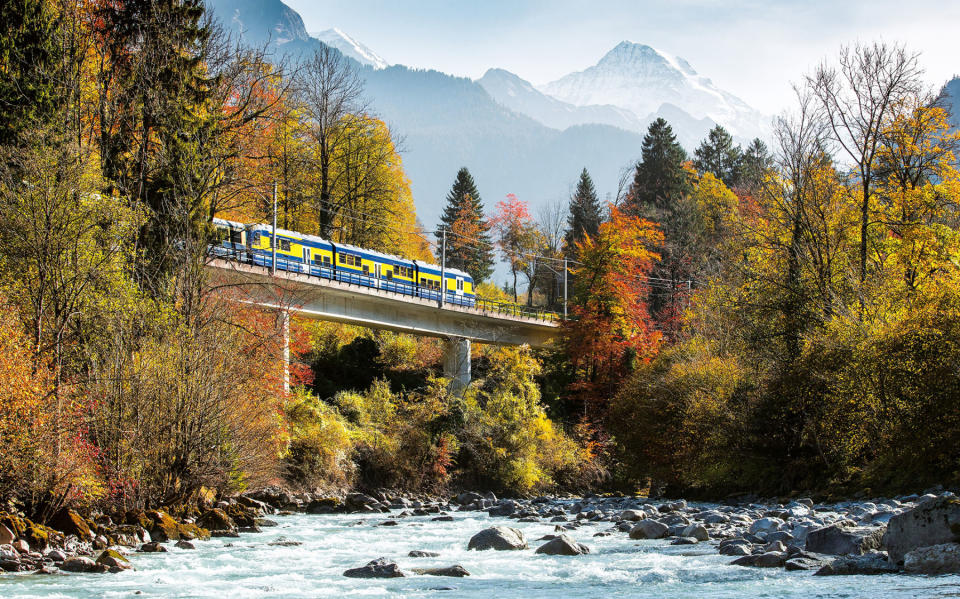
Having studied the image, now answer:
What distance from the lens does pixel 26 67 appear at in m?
21.4

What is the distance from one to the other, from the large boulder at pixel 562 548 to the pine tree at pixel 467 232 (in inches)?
2270

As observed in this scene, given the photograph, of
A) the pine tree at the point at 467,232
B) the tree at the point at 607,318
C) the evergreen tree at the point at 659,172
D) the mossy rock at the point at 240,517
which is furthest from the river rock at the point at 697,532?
the pine tree at the point at 467,232

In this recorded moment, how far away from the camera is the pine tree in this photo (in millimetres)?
75125

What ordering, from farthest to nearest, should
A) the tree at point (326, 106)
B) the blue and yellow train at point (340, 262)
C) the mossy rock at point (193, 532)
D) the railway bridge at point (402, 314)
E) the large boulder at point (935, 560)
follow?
the tree at point (326, 106) → the blue and yellow train at point (340, 262) → the railway bridge at point (402, 314) → the mossy rock at point (193, 532) → the large boulder at point (935, 560)

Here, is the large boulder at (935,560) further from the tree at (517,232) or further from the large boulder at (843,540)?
the tree at (517,232)

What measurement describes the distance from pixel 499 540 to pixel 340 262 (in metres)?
27.5

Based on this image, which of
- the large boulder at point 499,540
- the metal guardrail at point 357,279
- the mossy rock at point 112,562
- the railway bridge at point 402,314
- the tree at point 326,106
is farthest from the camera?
the tree at point 326,106

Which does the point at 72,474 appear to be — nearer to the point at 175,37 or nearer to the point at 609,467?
the point at 175,37

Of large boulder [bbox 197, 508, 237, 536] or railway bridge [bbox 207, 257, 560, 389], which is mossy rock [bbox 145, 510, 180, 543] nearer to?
large boulder [bbox 197, 508, 237, 536]

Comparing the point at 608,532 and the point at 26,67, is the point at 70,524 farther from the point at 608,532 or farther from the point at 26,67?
the point at 26,67

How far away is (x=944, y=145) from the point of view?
2564cm

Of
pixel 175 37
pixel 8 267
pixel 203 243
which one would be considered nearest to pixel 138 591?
pixel 8 267

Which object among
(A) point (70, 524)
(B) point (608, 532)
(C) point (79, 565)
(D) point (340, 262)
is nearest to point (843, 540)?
(B) point (608, 532)

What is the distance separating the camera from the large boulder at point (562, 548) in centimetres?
1468
